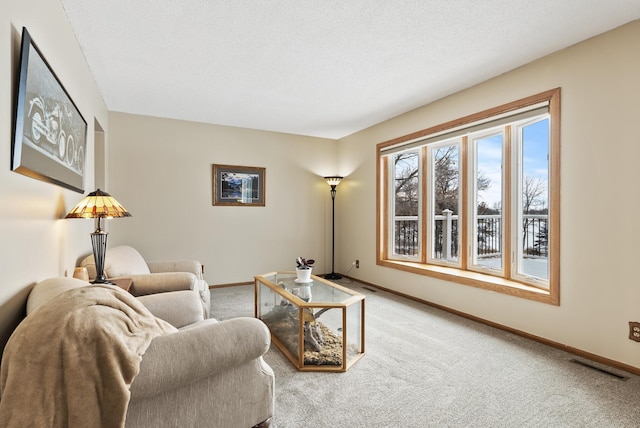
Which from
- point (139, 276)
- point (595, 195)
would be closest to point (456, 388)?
point (595, 195)

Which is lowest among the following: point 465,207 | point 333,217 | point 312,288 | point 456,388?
point 456,388

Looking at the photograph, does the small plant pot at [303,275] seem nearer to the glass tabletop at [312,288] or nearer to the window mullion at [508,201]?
the glass tabletop at [312,288]

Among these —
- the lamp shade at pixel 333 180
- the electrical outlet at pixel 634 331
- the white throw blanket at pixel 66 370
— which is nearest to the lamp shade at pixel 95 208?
the white throw blanket at pixel 66 370

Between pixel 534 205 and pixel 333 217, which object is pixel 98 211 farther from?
pixel 333 217

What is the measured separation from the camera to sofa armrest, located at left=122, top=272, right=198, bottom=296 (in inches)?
101

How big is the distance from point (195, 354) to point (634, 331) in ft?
9.40

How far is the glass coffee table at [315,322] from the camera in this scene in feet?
7.78

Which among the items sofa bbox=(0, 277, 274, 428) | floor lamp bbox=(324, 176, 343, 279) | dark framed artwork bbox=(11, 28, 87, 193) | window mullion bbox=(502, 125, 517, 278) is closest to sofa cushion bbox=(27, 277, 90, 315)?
sofa bbox=(0, 277, 274, 428)

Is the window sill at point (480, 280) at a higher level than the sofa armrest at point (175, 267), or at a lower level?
lower

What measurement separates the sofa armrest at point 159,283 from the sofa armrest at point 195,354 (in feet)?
4.38

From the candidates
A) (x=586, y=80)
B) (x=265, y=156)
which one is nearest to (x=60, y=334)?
(x=586, y=80)

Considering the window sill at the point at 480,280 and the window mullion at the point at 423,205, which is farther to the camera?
the window mullion at the point at 423,205

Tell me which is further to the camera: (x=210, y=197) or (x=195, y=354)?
(x=210, y=197)

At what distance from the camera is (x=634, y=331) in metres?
2.28
